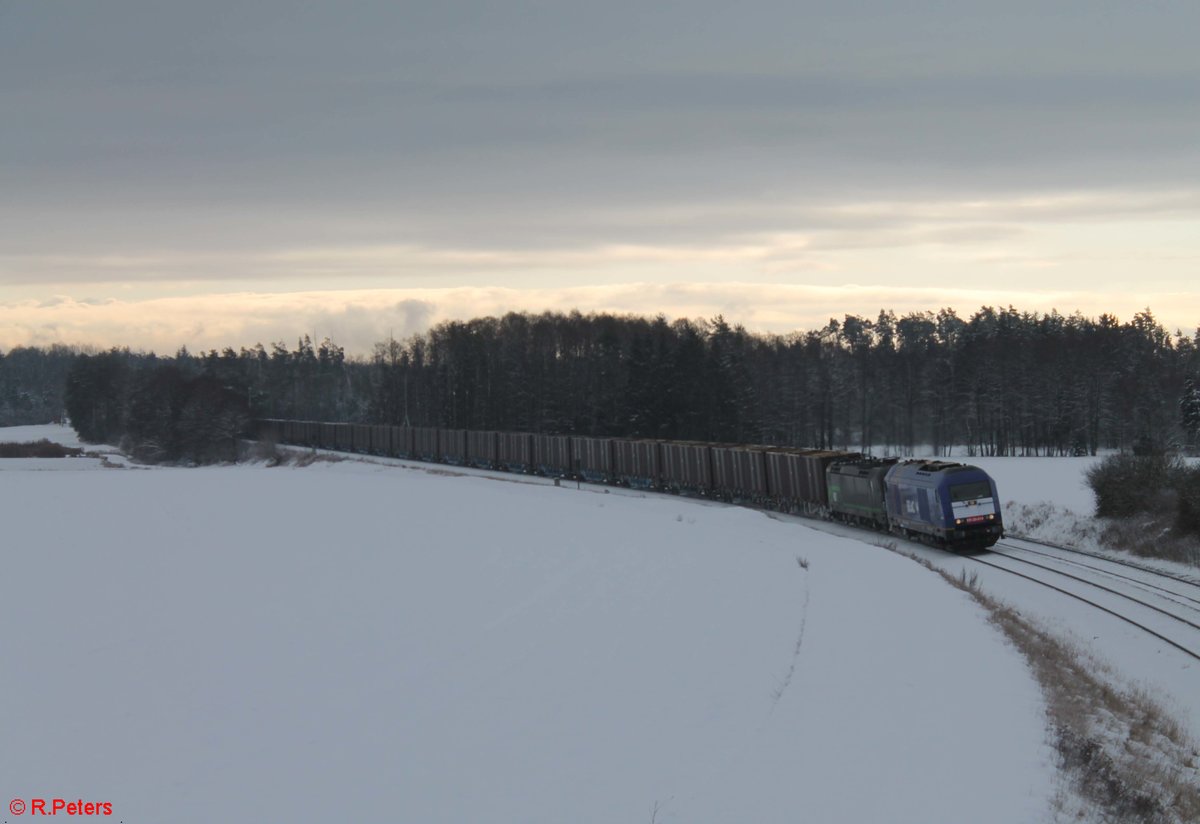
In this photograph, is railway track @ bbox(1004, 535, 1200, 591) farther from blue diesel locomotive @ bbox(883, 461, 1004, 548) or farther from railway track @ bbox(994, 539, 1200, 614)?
blue diesel locomotive @ bbox(883, 461, 1004, 548)

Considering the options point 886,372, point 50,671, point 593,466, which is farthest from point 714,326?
point 50,671

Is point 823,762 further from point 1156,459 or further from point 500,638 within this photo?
point 1156,459

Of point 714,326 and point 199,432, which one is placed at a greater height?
point 714,326

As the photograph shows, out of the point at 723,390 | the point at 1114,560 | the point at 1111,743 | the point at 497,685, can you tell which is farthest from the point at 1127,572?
the point at 723,390

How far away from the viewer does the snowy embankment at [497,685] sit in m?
11.7

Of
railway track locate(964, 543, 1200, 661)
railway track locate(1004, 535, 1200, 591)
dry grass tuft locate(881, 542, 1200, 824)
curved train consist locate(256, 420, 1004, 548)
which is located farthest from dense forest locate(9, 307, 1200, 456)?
dry grass tuft locate(881, 542, 1200, 824)

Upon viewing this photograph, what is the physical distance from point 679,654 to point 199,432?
102 metres

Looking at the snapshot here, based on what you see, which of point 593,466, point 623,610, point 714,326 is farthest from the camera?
point 714,326

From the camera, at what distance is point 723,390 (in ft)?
346

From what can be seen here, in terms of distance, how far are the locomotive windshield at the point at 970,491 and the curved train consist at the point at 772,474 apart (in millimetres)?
37

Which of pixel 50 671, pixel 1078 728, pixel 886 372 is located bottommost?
pixel 1078 728

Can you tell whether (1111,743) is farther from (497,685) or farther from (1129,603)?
(1129,603)

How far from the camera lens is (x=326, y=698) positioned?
49.2 feet

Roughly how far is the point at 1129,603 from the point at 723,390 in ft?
261
